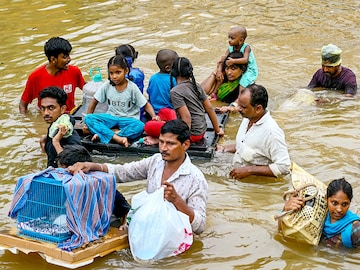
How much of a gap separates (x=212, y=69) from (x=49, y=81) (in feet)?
10.8

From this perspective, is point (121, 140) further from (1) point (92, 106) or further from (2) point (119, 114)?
(1) point (92, 106)

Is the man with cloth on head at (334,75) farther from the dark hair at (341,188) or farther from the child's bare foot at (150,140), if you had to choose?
the dark hair at (341,188)

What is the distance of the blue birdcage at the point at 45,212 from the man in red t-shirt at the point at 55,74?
10.8 feet

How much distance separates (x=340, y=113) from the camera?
31.1ft

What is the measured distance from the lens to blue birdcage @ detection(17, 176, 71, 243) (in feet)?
18.1

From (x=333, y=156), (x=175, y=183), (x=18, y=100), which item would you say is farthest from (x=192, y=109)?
(x=18, y=100)

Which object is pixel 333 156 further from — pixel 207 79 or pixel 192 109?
pixel 207 79

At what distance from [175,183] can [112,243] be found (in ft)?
2.30

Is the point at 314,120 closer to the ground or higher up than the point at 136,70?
closer to the ground

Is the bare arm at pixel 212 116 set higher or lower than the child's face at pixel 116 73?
lower

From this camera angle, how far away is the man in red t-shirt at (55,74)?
338 inches

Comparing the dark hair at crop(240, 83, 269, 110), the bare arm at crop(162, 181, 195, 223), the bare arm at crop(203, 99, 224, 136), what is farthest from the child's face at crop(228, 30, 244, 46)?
the bare arm at crop(162, 181, 195, 223)

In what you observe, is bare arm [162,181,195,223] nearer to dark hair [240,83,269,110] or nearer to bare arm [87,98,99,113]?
dark hair [240,83,269,110]

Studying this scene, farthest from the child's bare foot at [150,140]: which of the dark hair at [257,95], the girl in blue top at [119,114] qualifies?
the dark hair at [257,95]
